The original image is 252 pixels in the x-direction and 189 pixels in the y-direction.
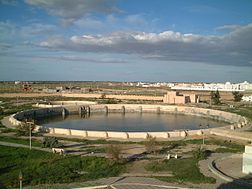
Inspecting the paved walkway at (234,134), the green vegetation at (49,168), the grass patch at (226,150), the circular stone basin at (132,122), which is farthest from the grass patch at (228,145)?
the circular stone basin at (132,122)

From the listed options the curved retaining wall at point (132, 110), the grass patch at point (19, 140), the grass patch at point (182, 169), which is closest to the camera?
the grass patch at point (182, 169)

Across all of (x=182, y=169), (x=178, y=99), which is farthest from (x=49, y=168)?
(x=178, y=99)

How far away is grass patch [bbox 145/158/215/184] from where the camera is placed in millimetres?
13422

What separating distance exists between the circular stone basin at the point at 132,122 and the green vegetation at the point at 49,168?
53.1 ft

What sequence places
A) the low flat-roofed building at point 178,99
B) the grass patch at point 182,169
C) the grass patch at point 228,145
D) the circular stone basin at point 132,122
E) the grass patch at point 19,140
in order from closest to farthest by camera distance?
1. the grass patch at point 182,169
2. the grass patch at point 228,145
3. the grass patch at point 19,140
4. the circular stone basin at point 132,122
5. the low flat-roofed building at point 178,99

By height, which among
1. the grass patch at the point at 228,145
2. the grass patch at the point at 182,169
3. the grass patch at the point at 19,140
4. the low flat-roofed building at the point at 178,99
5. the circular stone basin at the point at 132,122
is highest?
the low flat-roofed building at the point at 178,99

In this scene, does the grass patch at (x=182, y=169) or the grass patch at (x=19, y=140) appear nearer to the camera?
the grass patch at (x=182, y=169)

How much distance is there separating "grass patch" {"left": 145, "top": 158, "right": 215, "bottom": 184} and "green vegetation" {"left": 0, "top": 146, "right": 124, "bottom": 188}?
5.84ft

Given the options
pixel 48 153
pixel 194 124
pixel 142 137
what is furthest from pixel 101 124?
pixel 48 153

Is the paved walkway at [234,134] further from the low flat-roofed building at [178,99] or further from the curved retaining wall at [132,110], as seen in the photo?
the low flat-roofed building at [178,99]

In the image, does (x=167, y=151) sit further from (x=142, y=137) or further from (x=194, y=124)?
(x=194, y=124)

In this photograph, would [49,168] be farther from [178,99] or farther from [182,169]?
[178,99]

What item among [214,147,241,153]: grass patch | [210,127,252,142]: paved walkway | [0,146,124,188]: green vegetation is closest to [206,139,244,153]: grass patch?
[214,147,241,153]: grass patch

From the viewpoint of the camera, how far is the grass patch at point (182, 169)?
1342 centimetres
